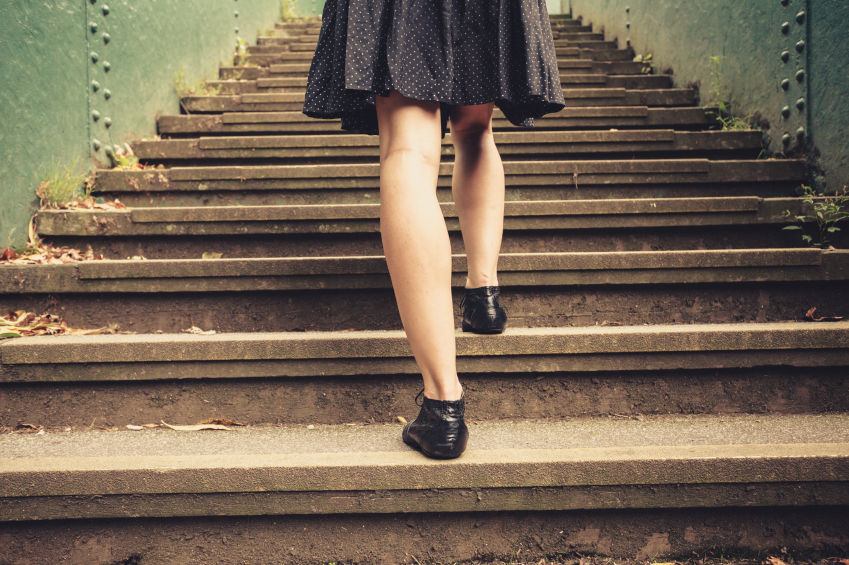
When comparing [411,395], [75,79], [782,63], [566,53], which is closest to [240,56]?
[75,79]

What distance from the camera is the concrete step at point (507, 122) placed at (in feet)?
9.52

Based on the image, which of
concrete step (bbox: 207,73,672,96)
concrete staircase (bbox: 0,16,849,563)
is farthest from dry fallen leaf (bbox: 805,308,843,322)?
concrete step (bbox: 207,73,672,96)

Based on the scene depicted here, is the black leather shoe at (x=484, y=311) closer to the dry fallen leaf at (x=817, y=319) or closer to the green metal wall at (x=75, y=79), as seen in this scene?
the dry fallen leaf at (x=817, y=319)

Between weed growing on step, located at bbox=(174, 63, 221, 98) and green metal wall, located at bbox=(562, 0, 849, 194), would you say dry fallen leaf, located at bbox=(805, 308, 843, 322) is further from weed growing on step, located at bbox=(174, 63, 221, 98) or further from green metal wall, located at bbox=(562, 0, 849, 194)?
weed growing on step, located at bbox=(174, 63, 221, 98)

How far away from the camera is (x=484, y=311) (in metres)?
1.35

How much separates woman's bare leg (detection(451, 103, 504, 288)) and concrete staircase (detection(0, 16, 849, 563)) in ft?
0.62

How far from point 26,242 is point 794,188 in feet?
9.95

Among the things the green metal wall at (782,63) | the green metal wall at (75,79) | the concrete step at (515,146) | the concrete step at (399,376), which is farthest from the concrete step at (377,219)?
the concrete step at (515,146)

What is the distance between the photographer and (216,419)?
1313mm

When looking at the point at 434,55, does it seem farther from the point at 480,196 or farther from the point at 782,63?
the point at 782,63

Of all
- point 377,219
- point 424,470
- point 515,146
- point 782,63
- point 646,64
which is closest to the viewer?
point 424,470

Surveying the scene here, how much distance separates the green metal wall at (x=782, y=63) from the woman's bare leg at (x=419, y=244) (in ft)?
6.12

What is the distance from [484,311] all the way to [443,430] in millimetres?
410

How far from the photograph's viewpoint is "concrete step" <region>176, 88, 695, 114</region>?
3.30 meters
